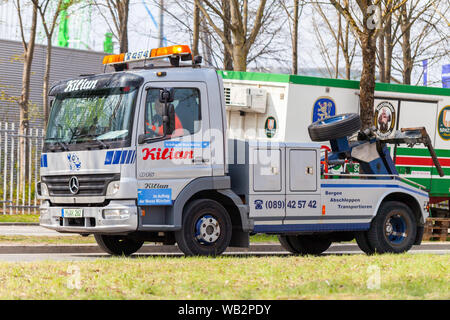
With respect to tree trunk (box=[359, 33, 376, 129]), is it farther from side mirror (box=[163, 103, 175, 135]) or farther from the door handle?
side mirror (box=[163, 103, 175, 135])

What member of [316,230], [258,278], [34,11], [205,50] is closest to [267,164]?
[316,230]

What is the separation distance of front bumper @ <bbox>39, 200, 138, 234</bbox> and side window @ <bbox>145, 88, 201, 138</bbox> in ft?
3.90

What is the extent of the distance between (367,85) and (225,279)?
11.1 metres

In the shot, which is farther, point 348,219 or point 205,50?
point 205,50

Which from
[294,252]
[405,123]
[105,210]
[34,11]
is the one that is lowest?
[294,252]

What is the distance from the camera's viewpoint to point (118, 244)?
13.9m

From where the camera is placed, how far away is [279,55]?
35.9 metres

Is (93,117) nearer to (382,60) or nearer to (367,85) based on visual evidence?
(367,85)

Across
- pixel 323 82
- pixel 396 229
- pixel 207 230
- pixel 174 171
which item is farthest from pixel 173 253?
pixel 323 82

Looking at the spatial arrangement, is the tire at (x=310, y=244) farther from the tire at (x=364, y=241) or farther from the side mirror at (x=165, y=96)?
the side mirror at (x=165, y=96)

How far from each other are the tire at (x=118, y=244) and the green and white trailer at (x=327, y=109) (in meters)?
3.67

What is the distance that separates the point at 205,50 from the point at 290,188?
75.6 feet
